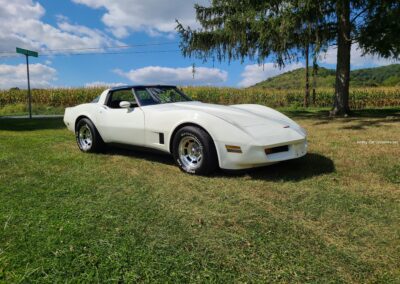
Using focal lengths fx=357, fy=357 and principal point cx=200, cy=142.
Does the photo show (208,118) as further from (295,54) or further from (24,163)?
(295,54)

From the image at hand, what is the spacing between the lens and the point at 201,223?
292 centimetres

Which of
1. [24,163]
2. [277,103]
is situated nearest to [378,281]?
[24,163]

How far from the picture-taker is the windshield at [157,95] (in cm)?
534

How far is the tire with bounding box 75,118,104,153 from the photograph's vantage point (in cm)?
594

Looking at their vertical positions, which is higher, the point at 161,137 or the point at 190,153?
the point at 161,137

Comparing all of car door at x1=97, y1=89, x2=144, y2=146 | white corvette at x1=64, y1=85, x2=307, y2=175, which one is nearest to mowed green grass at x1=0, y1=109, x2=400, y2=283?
white corvette at x1=64, y1=85, x2=307, y2=175

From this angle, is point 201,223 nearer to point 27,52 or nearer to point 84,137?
point 84,137

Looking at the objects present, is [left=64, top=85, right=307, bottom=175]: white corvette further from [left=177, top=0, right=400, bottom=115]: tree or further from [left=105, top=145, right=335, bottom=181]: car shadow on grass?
[left=177, top=0, right=400, bottom=115]: tree

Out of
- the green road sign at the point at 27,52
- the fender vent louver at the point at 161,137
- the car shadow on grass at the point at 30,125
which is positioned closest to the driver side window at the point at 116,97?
the fender vent louver at the point at 161,137

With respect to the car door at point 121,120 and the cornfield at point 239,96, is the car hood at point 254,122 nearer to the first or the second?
the car door at point 121,120

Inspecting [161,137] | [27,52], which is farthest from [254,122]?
[27,52]

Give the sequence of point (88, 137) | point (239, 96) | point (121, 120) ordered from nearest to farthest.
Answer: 1. point (121, 120)
2. point (88, 137)
3. point (239, 96)

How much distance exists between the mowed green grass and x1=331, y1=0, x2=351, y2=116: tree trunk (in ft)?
26.1

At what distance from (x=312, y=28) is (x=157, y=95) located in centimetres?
792
